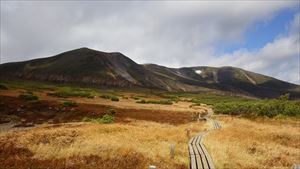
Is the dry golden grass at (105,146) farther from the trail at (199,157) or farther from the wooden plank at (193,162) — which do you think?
the trail at (199,157)

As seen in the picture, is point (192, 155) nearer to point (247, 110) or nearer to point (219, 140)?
point (219, 140)

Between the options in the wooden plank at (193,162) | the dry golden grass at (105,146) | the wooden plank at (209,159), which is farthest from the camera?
the dry golden grass at (105,146)

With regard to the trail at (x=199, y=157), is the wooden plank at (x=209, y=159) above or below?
above

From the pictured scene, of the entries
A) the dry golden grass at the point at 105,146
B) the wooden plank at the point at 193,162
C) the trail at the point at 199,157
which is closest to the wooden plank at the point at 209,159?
the trail at the point at 199,157

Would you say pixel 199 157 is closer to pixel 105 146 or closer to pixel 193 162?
pixel 193 162

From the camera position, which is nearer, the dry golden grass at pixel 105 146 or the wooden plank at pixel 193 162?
the wooden plank at pixel 193 162

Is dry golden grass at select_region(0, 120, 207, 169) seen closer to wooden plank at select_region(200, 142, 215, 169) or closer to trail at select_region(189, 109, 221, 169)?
trail at select_region(189, 109, 221, 169)

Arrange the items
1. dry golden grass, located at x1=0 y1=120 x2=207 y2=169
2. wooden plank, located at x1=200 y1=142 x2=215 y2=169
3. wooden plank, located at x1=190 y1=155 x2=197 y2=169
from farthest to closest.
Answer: dry golden grass, located at x1=0 y1=120 x2=207 y2=169 < wooden plank, located at x1=190 y1=155 x2=197 y2=169 < wooden plank, located at x1=200 y1=142 x2=215 y2=169

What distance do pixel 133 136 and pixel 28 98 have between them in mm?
57614

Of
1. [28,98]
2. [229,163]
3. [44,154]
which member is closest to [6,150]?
[44,154]

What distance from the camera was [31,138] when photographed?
3484 centimetres

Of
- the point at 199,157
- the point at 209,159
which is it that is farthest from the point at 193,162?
the point at 199,157

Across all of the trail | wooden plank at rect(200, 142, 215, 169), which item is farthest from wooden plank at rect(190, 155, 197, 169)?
wooden plank at rect(200, 142, 215, 169)

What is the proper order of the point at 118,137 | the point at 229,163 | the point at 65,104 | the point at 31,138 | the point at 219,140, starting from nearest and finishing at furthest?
1. the point at 229,163
2. the point at 31,138
3. the point at 118,137
4. the point at 219,140
5. the point at 65,104
